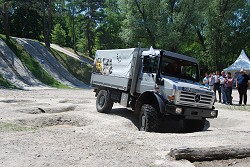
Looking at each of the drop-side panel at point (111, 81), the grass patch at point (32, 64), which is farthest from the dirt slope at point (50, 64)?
the drop-side panel at point (111, 81)

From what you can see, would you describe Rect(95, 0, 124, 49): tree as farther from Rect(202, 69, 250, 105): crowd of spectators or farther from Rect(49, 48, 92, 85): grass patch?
Rect(202, 69, 250, 105): crowd of spectators

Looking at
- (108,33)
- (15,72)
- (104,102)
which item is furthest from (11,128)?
(108,33)

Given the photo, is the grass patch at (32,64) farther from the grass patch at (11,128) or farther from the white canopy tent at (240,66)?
the grass patch at (11,128)

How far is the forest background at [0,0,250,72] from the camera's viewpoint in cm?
3584

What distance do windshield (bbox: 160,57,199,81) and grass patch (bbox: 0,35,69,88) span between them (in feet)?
71.1

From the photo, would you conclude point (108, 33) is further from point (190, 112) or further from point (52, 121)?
point (190, 112)

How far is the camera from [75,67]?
130 feet

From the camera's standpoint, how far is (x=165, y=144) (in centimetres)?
764

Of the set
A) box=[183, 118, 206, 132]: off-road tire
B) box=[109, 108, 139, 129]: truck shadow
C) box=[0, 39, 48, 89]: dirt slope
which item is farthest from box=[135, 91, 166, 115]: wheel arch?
box=[0, 39, 48, 89]: dirt slope

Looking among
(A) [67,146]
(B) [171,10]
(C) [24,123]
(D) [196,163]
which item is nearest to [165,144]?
(D) [196,163]

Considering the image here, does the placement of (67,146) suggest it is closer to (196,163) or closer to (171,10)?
(196,163)

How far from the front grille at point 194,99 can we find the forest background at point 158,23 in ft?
80.1

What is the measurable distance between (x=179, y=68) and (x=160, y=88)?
3.98 feet

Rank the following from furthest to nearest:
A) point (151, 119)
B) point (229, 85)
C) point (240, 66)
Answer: point (240, 66), point (229, 85), point (151, 119)
